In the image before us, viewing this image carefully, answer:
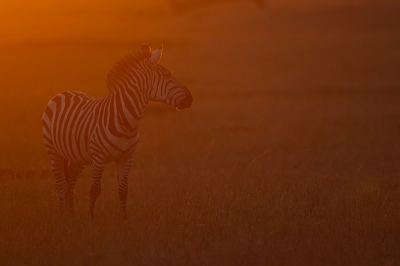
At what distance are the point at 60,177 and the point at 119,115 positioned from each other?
144cm

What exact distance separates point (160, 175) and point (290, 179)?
213 cm

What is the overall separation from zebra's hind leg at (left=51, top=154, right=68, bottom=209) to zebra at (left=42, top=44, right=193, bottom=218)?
0.32 metres

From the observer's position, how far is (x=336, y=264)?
5.38m

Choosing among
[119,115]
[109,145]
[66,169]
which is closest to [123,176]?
[109,145]

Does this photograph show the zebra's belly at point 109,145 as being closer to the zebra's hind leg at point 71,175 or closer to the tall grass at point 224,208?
the tall grass at point 224,208

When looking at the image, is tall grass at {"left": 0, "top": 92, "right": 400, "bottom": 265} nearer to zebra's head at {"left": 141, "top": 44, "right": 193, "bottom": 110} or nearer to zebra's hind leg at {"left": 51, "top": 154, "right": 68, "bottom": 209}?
zebra's hind leg at {"left": 51, "top": 154, "right": 68, "bottom": 209}

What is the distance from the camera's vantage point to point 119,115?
606 cm

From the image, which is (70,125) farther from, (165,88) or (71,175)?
(165,88)

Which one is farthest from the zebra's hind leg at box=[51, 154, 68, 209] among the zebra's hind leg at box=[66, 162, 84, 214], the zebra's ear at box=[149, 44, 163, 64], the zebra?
the zebra's ear at box=[149, 44, 163, 64]

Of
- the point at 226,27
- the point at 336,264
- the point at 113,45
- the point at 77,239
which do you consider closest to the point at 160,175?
the point at 77,239

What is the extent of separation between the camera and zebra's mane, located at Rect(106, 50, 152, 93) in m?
6.15

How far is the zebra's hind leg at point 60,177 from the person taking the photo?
6.92 m

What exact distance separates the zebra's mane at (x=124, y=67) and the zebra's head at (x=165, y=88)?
6 cm

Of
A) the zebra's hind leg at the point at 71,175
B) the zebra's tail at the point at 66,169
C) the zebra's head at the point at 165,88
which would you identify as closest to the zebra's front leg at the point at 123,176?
the zebra's head at the point at 165,88
